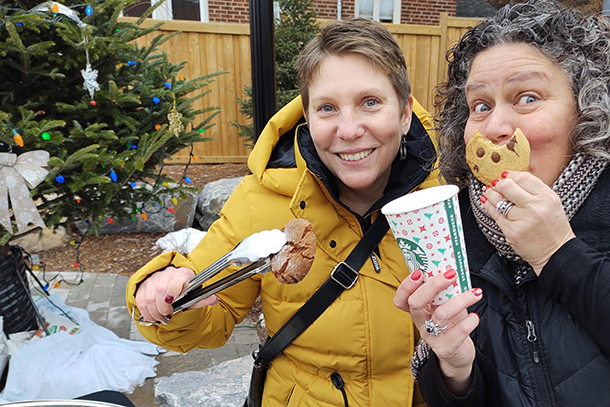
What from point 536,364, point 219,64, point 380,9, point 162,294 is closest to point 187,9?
point 219,64

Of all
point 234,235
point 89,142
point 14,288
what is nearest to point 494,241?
point 234,235

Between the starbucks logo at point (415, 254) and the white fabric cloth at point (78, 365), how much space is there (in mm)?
3044

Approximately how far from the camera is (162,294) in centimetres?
137

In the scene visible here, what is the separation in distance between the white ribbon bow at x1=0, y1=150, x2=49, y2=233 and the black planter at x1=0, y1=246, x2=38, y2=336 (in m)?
0.68

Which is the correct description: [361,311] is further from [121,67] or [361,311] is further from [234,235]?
[121,67]

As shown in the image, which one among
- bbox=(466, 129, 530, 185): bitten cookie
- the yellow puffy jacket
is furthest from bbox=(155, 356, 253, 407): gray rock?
bbox=(466, 129, 530, 185): bitten cookie

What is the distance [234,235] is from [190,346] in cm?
46

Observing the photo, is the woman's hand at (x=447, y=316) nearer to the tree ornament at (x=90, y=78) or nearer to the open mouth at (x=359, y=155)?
the open mouth at (x=359, y=155)

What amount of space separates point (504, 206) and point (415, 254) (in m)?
0.24

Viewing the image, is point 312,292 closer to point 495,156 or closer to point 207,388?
point 495,156

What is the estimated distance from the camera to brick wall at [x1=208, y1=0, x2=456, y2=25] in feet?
35.2

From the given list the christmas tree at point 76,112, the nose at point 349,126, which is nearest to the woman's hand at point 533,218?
the nose at point 349,126

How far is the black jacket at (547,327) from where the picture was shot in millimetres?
1048

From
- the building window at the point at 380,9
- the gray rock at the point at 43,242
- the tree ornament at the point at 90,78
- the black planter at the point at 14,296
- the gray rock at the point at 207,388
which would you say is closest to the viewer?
the gray rock at the point at 207,388
